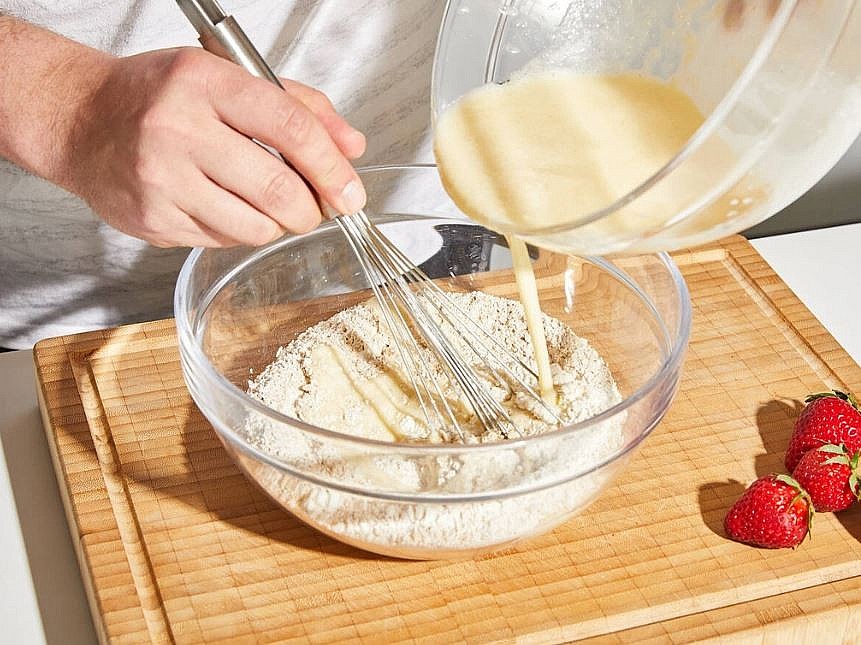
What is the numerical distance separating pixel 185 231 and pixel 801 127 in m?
0.42

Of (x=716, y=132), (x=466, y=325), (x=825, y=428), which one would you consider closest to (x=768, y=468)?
(x=825, y=428)

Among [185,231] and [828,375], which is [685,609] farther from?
[185,231]

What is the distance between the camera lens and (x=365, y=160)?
1.21 meters

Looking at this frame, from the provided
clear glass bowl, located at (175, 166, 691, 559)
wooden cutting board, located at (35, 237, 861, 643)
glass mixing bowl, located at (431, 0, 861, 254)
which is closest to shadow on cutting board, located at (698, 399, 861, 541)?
A: wooden cutting board, located at (35, 237, 861, 643)

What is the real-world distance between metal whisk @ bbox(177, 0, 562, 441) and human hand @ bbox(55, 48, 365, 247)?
28 millimetres

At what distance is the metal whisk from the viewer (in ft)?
2.46

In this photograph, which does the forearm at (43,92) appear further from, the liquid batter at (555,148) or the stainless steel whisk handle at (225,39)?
the liquid batter at (555,148)

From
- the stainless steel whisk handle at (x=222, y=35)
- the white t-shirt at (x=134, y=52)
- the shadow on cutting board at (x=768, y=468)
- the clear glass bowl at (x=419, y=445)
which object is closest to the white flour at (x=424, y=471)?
the clear glass bowl at (x=419, y=445)

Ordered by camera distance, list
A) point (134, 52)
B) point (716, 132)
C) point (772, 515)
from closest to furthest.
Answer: point (716, 132)
point (772, 515)
point (134, 52)

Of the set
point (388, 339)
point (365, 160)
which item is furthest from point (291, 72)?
point (388, 339)

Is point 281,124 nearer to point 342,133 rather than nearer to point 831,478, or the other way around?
point 342,133

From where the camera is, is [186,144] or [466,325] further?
[466,325]

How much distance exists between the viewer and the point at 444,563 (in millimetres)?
785

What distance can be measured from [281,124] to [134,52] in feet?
1.42
